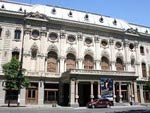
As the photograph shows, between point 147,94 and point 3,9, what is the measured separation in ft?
127

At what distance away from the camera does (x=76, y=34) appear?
4894 cm

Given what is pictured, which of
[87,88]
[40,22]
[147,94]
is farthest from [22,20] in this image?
[147,94]

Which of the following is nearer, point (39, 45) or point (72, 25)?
point (39, 45)

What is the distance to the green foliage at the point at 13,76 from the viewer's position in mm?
37062

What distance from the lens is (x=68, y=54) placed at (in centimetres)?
4769

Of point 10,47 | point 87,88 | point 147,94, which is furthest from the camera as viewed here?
point 147,94

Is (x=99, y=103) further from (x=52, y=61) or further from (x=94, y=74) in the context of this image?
(x=52, y=61)

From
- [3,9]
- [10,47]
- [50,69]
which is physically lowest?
[50,69]

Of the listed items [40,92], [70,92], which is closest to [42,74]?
[40,92]

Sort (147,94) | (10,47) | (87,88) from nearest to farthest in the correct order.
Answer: (10,47)
(87,88)
(147,94)

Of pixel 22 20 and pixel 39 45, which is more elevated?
pixel 22 20

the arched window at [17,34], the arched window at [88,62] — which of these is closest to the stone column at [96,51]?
the arched window at [88,62]

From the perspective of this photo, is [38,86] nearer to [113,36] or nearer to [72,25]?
[72,25]

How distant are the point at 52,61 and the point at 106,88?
12.4 m
